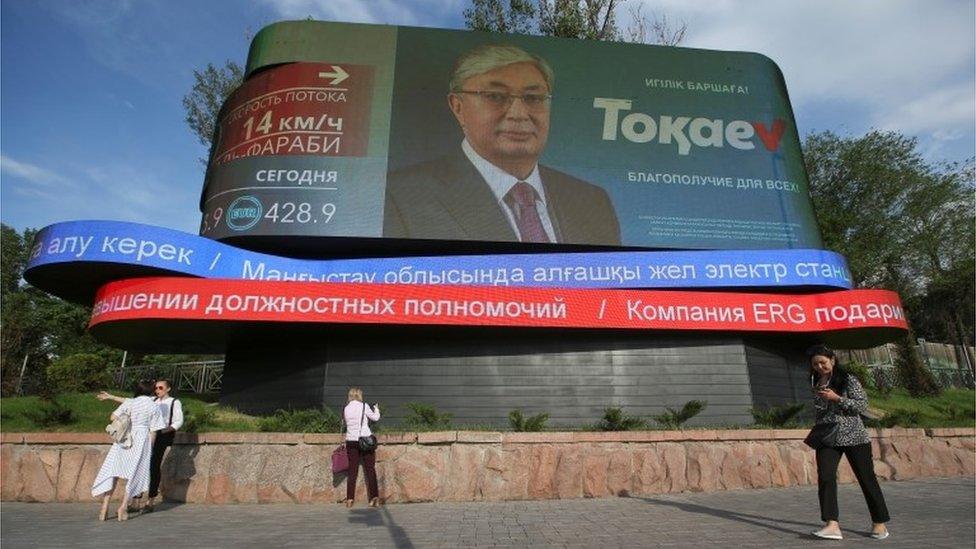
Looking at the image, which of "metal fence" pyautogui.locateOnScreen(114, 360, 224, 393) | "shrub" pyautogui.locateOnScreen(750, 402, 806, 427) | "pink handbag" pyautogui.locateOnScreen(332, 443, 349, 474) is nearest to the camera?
"pink handbag" pyautogui.locateOnScreen(332, 443, 349, 474)

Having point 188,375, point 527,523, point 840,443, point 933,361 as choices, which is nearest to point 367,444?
point 527,523

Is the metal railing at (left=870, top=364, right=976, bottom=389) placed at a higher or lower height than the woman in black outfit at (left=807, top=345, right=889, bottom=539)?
higher

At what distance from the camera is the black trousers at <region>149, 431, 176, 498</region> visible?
805 centimetres

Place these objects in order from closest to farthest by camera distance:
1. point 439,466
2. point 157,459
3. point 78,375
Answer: point 157,459, point 439,466, point 78,375

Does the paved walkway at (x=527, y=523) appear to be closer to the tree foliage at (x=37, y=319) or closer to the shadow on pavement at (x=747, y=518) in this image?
the shadow on pavement at (x=747, y=518)

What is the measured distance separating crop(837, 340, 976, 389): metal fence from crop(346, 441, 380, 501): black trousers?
77.2ft

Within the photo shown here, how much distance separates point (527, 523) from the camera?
665cm

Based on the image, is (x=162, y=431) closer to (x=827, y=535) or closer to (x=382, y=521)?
(x=382, y=521)

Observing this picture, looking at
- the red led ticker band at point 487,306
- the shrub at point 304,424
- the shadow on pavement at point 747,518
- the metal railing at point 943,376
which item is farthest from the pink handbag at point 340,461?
the metal railing at point 943,376

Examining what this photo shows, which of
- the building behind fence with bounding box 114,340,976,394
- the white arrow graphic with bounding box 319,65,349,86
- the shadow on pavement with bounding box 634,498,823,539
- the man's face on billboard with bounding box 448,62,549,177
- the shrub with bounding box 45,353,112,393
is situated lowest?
the shadow on pavement with bounding box 634,498,823,539

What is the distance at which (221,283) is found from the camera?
1361 centimetres

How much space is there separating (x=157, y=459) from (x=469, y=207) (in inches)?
411

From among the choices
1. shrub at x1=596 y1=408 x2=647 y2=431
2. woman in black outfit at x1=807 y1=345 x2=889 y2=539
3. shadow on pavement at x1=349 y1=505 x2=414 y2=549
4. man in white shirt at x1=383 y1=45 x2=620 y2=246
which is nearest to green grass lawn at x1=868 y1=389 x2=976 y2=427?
shrub at x1=596 y1=408 x2=647 y2=431

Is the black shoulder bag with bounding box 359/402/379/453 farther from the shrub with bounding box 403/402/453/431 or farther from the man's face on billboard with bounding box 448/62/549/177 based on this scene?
the man's face on billboard with bounding box 448/62/549/177
